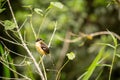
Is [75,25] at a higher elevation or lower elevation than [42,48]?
lower

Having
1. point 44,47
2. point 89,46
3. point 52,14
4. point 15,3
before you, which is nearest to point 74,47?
point 89,46

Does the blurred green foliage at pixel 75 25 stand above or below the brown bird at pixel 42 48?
below

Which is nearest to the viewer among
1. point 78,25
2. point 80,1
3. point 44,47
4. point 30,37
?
point 44,47

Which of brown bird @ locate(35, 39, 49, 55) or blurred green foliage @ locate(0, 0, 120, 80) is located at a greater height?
brown bird @ locate(35, 39, 49, 55)

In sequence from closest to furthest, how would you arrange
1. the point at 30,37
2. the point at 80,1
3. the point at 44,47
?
the point at 44,47 < the point at 30,37 < the point at 80,1

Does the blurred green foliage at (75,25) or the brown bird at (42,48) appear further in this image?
the blurred green foliage at (75,25)

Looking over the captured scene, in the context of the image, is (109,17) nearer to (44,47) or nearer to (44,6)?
(44,6)

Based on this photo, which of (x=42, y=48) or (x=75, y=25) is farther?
(x=75, y=25)

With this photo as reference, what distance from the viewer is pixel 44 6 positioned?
3467 millimetres

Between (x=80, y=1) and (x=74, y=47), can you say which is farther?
(x=74, y=47)

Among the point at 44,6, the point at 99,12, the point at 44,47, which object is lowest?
the point at 99,12

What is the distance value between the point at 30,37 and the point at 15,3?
457mm

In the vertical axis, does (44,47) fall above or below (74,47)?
above

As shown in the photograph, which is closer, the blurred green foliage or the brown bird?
the brown bird
